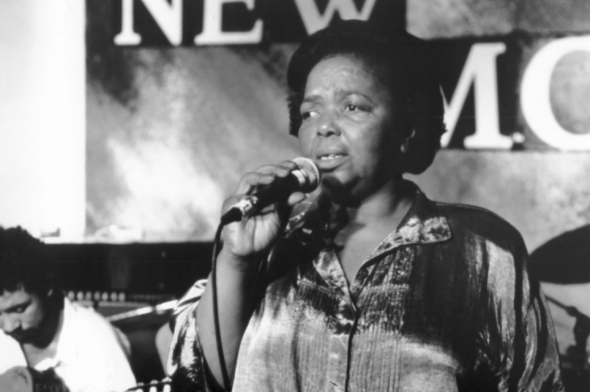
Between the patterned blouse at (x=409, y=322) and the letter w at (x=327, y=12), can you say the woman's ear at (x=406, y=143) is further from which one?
the letter w at (x=327, y=12)

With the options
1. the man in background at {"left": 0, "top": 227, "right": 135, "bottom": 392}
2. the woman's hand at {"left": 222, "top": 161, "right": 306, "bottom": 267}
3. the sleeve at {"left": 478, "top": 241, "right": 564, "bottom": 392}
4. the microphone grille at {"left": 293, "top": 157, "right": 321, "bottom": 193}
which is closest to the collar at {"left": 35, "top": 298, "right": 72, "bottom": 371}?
the man in background at {"left": 0, "top": 227, "right": 135, "bottom": 392}

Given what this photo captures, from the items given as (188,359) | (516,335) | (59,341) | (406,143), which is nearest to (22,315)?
(59,341)

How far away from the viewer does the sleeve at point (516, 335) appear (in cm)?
172

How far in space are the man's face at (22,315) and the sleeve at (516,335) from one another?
4.51ft

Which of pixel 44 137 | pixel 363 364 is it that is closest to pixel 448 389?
pixel 363 364

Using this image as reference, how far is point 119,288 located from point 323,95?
89 centimetres

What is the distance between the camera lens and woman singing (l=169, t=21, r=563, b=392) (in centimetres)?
172

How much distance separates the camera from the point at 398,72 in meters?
1.86

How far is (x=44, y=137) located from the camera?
2240mm

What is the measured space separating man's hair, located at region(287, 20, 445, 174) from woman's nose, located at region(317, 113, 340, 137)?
152 mm

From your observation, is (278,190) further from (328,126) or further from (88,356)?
(88,356)

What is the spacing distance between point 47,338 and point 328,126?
45.0 inches

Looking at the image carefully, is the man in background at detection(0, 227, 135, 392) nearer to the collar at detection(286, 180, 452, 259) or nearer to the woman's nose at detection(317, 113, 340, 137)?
the collar at detection(286, 180, 452, 259)

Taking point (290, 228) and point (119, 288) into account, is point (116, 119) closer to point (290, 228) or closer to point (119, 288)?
point (119, 288)
